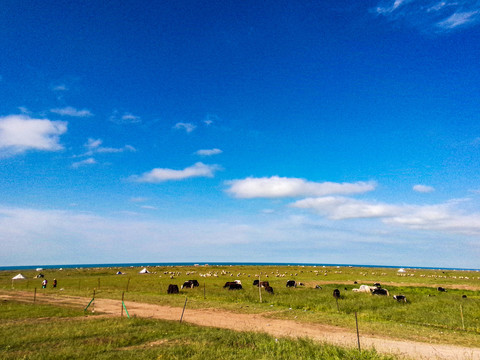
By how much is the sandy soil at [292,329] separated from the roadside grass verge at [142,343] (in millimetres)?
2478

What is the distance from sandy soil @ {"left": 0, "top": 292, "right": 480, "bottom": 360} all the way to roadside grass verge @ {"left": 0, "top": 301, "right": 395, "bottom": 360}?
2.48 meters

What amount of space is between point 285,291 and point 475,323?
25.0m

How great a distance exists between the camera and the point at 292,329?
2166 cm

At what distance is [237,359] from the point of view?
13766 millimetres

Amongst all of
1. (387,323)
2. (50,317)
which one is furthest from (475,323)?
(50,317)

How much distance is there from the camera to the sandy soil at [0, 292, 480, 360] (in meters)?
15.8

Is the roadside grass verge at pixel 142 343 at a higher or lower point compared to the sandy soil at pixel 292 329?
higher

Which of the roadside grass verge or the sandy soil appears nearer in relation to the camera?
the roadside grass verge

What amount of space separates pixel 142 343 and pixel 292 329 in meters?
10.5

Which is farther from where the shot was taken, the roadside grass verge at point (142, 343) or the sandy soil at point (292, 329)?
the sandy soil at point (292, 329)

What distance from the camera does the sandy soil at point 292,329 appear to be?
51.9 ft

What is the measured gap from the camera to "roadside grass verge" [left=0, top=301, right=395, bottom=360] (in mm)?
13992

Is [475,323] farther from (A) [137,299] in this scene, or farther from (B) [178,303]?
(A) [137,299]

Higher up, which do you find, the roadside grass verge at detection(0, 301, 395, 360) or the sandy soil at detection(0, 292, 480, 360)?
the roadside grass verge at detection(0, 301, 395, 360)
